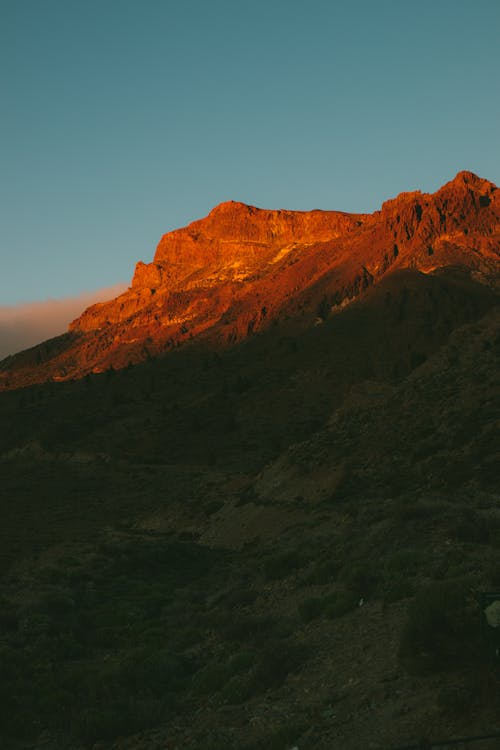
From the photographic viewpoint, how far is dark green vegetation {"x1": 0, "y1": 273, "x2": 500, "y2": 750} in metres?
9.67

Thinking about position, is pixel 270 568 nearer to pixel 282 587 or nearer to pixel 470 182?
pixel 282 587

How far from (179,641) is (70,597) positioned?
6.80 m

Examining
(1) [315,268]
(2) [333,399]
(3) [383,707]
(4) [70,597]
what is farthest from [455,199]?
(3) [383,707]

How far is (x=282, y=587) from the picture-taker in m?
18.4

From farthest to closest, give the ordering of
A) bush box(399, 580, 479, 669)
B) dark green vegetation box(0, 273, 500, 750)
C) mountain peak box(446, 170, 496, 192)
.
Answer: mountain peak box(446, 170, 496, 192), dark green vegetation box(0, 273, 500, 750), bush box(399, 580, 479, 669)

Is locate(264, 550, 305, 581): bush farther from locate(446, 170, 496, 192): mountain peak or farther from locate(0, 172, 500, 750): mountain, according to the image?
locate(446, 170, 496, 192): mountain peak

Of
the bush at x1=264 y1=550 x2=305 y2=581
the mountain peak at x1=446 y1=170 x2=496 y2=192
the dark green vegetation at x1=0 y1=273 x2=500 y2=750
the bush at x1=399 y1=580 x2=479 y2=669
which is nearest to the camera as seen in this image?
the bush at x1=399 y1=580 x2=479 y2=669

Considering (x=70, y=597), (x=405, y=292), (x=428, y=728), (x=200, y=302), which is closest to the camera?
(x=428, y=728)

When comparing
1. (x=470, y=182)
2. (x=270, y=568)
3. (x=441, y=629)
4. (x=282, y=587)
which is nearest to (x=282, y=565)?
(x=270, y=568)

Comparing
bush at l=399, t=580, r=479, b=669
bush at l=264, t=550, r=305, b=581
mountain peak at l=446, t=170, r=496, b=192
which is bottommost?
bush at l=264, t=550, r=305, b=581

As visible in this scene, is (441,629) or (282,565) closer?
(441,629)

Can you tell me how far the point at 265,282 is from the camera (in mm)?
171125

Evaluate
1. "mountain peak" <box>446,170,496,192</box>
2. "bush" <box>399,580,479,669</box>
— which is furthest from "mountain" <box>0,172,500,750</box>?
"mountain peak" <box>446,170,496,192</box>

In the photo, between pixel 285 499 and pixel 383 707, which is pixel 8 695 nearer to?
pixel 383 707
